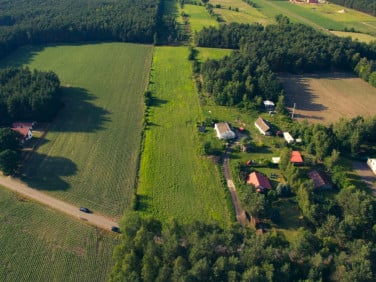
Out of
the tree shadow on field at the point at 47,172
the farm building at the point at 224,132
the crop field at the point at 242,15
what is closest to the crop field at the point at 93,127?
the tree shadow on field at the point at 47,172

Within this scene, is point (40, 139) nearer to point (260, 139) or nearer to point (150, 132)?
point (150, 132)

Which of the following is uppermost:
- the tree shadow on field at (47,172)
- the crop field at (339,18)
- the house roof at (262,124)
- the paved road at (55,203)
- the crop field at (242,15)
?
the crop field at (339,18)

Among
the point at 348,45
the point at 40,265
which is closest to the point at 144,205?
the point at 40,265

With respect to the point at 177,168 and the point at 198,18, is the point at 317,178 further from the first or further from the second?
the point at 198,18

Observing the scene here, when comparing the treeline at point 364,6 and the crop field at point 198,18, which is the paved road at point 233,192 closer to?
the crop field at point 198,18

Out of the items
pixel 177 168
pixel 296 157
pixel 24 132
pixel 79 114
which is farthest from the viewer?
pixel 79 114

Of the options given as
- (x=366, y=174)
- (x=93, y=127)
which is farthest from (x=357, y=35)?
(x=93, y=127)
